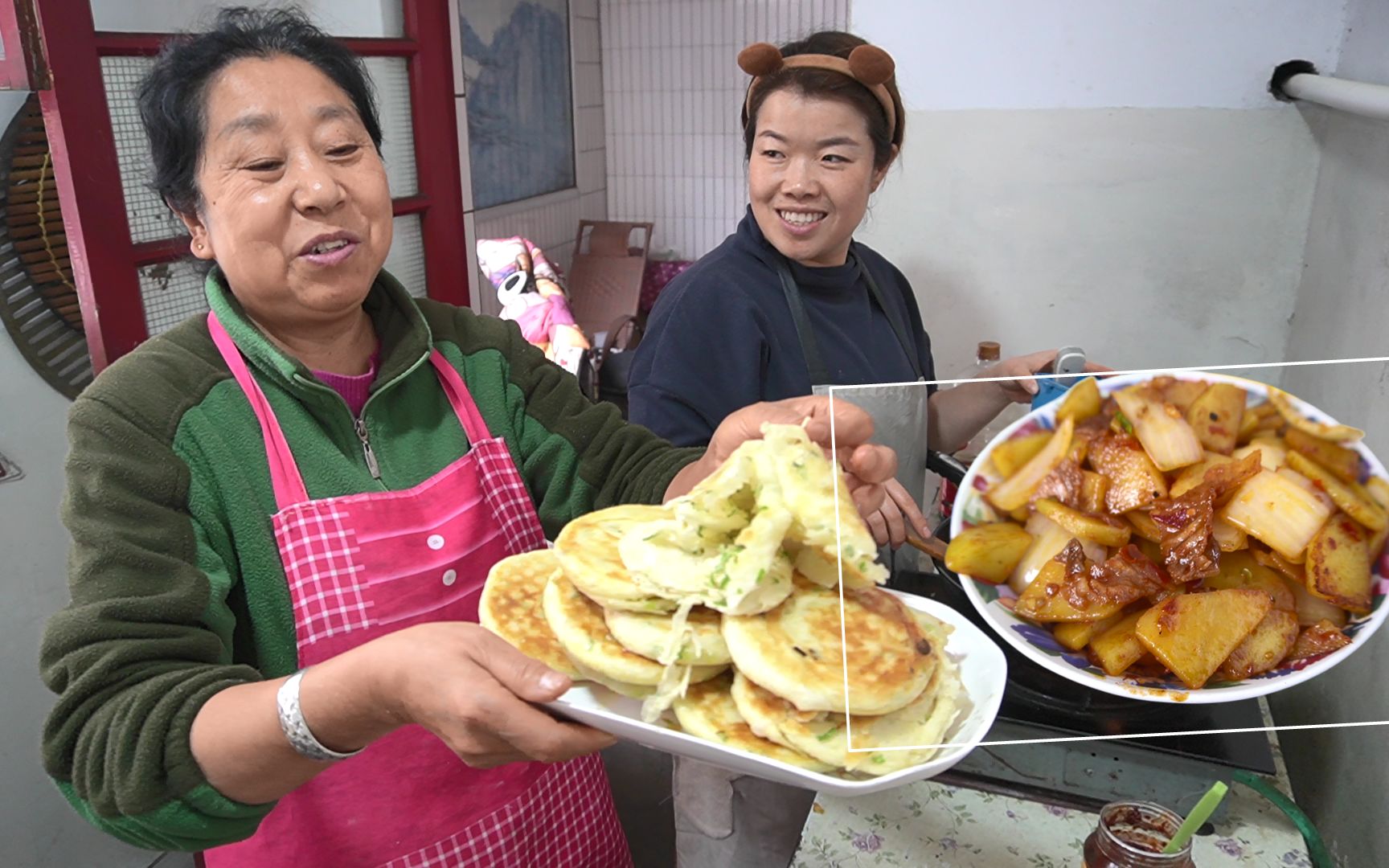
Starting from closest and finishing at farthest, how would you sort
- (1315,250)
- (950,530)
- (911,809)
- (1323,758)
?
(950,530), (1315,250), (1323,758), (911,809)

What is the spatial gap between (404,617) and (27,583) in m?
1.51

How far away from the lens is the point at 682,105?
15.6ft

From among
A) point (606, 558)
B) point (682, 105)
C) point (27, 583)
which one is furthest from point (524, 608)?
point (682, 105)

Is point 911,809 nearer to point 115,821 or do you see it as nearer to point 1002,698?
point 1002,698

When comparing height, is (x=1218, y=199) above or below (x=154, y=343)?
above

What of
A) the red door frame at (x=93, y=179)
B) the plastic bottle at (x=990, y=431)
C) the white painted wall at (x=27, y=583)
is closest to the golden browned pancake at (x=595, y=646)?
the plastic bottle at (x=990, y=431)

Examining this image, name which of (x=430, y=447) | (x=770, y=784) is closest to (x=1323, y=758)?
(x=770, y=784)

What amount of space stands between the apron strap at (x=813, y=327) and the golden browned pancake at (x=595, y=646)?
0.64m

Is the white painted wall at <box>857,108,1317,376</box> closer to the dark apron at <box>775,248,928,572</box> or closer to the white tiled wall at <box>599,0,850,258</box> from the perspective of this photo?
the dark apron at <box>775,248,928,572</box>

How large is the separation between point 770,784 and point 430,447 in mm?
700

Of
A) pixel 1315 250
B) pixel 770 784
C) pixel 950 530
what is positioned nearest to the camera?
pixel 950 530

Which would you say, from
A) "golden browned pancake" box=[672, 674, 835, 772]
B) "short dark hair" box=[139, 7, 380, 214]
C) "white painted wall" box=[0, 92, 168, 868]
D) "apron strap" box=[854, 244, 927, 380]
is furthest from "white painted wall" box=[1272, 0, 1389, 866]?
"white painted wall" box=[0, 92, 168, 868]

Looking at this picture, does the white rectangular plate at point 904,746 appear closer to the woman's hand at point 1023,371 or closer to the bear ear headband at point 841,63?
the woman's hand at point 1023,371

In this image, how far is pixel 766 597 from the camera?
0.76 m
